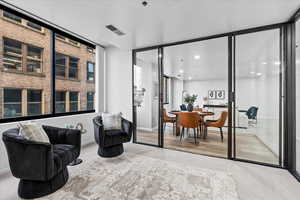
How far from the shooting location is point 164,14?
88.2 inches

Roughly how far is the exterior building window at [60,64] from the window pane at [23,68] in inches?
6.4

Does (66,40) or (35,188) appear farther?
(66,40)

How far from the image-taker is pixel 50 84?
2.92m

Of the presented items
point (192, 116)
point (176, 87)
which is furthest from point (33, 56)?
point (176, 87)

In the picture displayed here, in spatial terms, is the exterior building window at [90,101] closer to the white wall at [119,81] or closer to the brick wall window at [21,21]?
the white wall at [119,81]

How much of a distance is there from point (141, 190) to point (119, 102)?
8.78 ft

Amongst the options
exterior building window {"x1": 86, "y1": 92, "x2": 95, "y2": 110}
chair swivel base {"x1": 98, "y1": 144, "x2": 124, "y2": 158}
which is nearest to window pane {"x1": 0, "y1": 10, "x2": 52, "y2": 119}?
exterior building window {"x1": 86, "y1": 92, "x2": 95, "y2": 110}

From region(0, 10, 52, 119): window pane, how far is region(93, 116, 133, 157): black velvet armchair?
1.24 m

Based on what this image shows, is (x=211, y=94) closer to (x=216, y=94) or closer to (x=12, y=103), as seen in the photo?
(x=216, y=94)

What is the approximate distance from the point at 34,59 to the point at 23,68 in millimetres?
278

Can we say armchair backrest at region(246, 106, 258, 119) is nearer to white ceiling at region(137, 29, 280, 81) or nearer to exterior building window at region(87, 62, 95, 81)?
white ceiling at region(137, 29, 280, 81)

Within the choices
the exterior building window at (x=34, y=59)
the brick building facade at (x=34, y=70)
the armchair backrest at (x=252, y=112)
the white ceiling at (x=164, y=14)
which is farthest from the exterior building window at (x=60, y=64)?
the armchair backrest at (x=252, y=112)

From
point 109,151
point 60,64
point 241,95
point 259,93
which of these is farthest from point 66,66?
point 259,93

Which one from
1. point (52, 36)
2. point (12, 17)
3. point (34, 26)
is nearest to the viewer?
point (12, 17)
